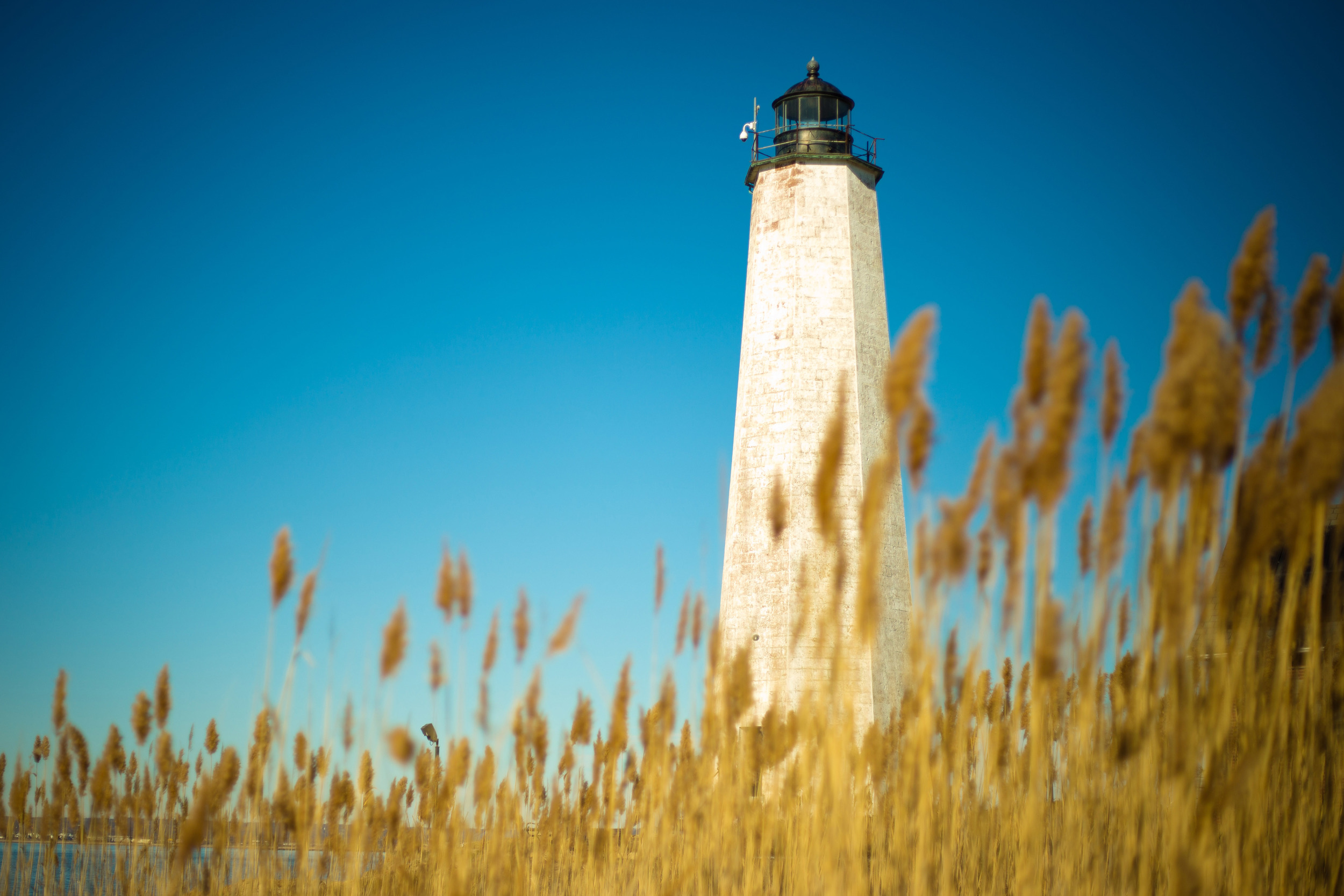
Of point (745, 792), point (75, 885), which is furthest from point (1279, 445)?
point (75, 885)

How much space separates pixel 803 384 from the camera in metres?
13.0

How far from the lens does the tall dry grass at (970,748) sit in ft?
5.16

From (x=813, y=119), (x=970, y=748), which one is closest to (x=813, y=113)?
(x=813, y=119)

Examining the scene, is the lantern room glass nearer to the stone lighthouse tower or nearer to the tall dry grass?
the stone lighthouse tower

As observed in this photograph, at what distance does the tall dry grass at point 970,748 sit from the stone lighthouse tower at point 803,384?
8.25 m

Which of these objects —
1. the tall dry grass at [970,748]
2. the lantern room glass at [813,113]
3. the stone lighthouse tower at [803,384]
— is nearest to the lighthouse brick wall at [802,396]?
the stone lighthouse tower at [803,384]

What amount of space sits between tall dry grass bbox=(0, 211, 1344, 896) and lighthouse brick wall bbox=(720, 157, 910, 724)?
8472 millimetres

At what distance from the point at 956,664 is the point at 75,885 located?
13.2ft

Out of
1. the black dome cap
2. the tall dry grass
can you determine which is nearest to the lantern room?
the black dome cap

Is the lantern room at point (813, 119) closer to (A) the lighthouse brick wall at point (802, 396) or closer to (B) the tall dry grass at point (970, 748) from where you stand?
(A) the lighthouse brick wall at point (802, 396)

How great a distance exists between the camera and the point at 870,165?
14227 mm

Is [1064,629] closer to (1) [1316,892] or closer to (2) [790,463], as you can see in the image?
(1) [1316,892]

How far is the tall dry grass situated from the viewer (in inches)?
61.9

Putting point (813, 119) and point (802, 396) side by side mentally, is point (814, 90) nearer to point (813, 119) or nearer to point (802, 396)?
point (813, 119)
